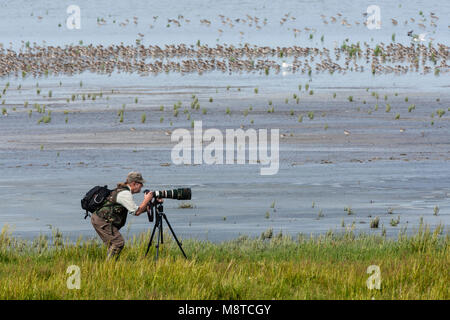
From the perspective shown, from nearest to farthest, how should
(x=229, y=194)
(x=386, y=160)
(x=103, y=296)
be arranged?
1. (x=103, y=296)
2. (x=229, y=194)
3. (x=386, y=160)

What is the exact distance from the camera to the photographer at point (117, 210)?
48.0 feet

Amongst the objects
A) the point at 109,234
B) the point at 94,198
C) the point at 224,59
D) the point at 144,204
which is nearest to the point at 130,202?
the point at 144,204

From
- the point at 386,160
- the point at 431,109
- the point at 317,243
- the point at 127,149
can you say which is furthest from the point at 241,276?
the point at 431,109

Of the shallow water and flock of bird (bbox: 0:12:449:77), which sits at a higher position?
flock of bird (bbox: 0:12:449:77)

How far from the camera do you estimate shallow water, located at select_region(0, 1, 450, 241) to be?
21.4 metres

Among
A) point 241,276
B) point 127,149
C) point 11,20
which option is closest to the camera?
point 241,276

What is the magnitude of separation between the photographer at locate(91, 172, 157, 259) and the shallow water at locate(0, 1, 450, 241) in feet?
12.4

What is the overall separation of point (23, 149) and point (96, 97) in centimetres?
1481

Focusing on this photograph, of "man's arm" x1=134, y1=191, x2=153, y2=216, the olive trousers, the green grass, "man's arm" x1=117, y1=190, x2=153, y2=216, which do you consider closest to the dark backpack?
"man's arm" x1=117, y1=190, x2=153, y2=216

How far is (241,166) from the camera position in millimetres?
29016

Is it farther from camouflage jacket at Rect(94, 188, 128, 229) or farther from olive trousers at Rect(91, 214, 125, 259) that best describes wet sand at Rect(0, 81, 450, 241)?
camouflage jacket at Rect(94, 188, 128, 229)

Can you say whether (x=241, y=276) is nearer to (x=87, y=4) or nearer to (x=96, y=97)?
(x=96, y=97)

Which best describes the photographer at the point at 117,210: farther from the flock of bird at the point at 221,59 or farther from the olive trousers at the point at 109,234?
the flock of bird at the point at 221,59

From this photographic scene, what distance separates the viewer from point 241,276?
546 inches
